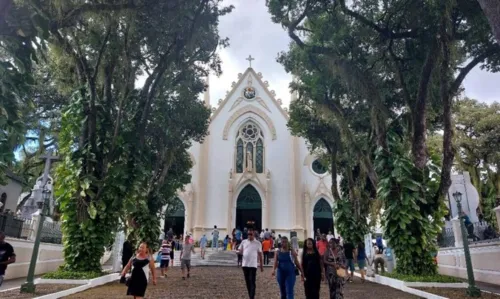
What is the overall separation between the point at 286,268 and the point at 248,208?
69.6 ft

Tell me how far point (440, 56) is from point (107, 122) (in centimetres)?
884

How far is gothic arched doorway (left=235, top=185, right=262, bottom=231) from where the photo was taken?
88.7 feet

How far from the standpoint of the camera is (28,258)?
464 inches

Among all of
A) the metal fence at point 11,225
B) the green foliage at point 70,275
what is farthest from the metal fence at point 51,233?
the green foliage at point 70,275

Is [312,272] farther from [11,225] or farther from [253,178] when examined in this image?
[253,178]

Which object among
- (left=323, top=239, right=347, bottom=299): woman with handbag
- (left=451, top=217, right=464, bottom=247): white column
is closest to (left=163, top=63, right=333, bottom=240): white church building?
(left=451, top=217, right=464, bottom=247): white column

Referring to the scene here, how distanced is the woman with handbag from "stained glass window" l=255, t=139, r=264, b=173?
838 inches

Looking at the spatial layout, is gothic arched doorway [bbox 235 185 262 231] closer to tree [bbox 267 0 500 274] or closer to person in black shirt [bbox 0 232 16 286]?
tree [bbox 267 0 500 274]

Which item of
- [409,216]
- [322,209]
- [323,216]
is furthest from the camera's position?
[322,209]

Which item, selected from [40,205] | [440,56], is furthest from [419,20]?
[40,205]

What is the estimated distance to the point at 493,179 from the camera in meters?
20.5

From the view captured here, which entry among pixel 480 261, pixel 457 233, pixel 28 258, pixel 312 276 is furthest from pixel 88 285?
pixel 457 233

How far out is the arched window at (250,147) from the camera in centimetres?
2802

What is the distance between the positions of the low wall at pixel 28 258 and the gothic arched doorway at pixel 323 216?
17335 mm
